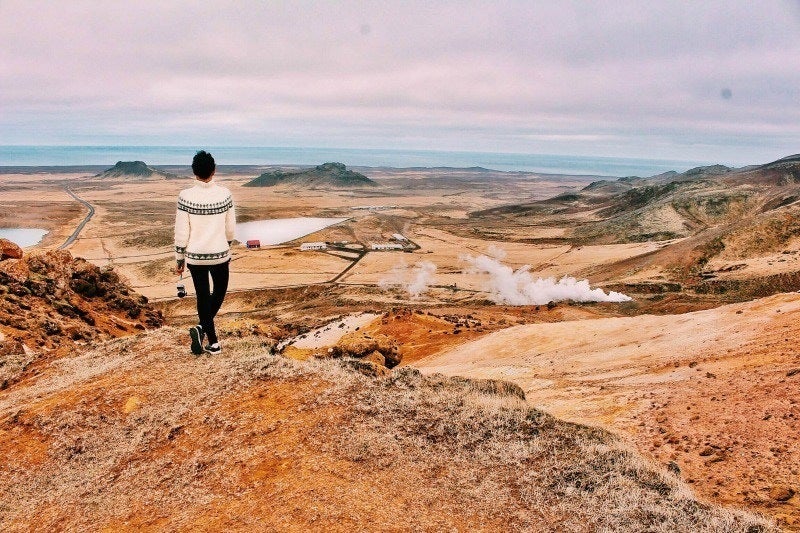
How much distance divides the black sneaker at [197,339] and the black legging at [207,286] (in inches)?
21.2

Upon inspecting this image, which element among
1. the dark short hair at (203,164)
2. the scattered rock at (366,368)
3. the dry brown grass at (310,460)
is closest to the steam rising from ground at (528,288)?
the scattered rock at (366,368)

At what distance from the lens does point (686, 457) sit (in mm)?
6969

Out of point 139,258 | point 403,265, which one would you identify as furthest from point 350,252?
point 139,258

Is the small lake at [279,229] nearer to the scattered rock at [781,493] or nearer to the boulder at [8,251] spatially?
the boulder at [8,251]

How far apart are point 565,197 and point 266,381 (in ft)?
527

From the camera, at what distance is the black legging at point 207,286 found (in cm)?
829

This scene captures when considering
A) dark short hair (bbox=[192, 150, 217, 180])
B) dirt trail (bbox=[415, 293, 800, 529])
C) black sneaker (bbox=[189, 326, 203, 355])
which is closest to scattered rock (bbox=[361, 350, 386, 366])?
dirt trail (bbox=[415, 293, 800, 529])

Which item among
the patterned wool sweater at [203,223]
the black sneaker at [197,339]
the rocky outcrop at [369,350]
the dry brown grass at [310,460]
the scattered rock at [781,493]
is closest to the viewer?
the dry brown grass at [310,460]

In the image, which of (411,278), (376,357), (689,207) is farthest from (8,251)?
(689,207)

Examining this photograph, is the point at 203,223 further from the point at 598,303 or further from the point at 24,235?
the point at 24,235

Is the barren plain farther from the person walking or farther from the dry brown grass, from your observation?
the person walking

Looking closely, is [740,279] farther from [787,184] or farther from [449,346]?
[787,184]

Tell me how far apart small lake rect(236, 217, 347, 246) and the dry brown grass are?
85.8m

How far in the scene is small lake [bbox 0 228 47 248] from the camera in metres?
93.2
